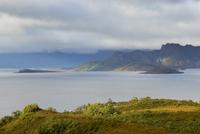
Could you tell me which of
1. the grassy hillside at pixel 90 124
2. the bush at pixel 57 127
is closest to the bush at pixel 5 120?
the grassy hillside at pixel 90 124

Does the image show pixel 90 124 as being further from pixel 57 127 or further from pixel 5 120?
pixel 5 120

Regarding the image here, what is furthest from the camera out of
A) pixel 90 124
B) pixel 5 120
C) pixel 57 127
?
pixel 5 120

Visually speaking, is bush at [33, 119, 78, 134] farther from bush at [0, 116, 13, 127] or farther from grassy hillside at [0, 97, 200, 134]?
bush at [0, 116, 13, 127]

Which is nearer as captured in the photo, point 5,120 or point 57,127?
point 57,127

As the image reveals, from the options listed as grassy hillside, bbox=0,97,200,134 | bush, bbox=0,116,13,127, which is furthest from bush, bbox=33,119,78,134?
bush, bbox=0,116,13,127

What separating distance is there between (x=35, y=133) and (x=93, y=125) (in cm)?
608

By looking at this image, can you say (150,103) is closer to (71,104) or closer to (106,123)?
(106,123)

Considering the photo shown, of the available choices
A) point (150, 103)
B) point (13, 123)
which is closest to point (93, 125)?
point (13, 123)

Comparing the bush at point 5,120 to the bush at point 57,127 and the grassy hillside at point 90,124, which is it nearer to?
the grassy hillside at point 90,124

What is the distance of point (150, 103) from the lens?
320ft

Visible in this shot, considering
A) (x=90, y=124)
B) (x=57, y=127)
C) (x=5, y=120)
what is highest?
(x=90, y=124)

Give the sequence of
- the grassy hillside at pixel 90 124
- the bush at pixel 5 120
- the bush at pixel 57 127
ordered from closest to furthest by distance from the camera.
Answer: the grassy hillside at pixel 90 124, the bush at pixel 57 127, the bush at pixel 5 120

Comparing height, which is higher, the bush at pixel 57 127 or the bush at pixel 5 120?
the bush at pixel 57 127

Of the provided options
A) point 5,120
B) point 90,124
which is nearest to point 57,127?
point 90,124
